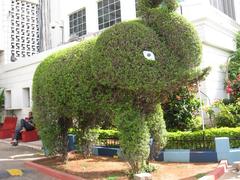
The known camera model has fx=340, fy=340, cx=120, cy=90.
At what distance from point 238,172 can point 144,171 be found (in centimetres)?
195

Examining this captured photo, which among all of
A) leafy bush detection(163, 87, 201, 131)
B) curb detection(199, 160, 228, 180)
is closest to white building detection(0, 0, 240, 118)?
leafy bush detection(163, 87, 201, 131)

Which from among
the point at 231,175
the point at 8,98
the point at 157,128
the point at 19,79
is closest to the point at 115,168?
the point at 157,128

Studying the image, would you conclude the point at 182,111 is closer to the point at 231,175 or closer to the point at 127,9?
the point at 231,175

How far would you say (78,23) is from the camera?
62.4 feet

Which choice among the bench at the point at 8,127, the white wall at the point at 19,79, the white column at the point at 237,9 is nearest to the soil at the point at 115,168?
the bench at the point at 8,127

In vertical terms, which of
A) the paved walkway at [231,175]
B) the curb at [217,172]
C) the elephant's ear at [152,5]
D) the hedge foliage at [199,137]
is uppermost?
the elephant's ear at [152,5]

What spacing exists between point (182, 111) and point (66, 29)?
11393 millimetres

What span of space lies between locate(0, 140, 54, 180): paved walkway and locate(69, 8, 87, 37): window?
7.36m

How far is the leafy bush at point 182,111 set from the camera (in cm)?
1048

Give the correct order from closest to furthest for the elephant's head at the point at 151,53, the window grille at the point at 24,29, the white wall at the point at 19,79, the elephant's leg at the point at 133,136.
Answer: the elephant's head at the point at 151,53
the elephant's leg at the point at 133,136
the white wall at the point at 19,79
the window grille at the point at 24,29

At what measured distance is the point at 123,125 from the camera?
22.5 feet

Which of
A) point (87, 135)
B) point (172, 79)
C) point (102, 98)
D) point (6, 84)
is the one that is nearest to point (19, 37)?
point (6, 84)

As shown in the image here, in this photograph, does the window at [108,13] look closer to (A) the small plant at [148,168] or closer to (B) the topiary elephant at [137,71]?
(B) the topiary elephant at [137,71]

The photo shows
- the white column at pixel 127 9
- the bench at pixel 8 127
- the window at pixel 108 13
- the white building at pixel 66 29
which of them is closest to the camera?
the white building at pixel 66 29
